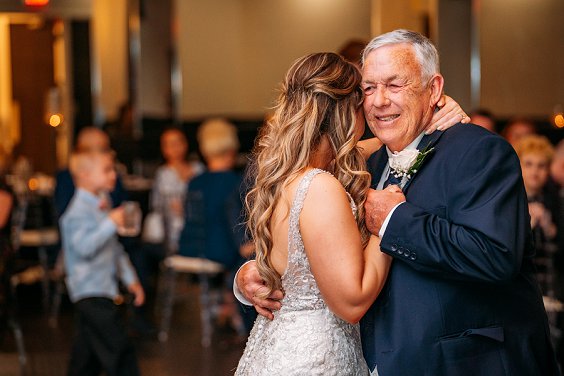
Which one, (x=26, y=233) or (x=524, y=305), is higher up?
(x=524, y=305)

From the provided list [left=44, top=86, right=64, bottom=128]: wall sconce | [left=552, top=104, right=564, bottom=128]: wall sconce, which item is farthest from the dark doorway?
[left=552, top=104, right=564, bottom=128]: wall sconce

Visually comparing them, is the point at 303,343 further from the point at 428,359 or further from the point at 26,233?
the point at 26,233

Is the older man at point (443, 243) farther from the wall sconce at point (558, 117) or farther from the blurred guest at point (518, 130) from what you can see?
the wall sconce at point (558, 117)

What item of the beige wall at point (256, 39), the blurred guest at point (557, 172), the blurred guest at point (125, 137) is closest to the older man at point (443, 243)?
the blurred guest at point (557, 172)

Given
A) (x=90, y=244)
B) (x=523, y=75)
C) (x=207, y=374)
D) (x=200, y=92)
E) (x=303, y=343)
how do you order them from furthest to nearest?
1. (x=200, y=92)
2. (x=523, y=75)
3. (x=207, y=374)
4. (x=90, y=244)
5. (x=303, y=343)

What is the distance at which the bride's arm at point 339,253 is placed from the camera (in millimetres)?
2488

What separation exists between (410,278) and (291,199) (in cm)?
38

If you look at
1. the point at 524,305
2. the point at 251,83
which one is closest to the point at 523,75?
the point at 251,83

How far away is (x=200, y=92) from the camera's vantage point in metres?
11.5

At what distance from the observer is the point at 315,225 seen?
8.29 feet

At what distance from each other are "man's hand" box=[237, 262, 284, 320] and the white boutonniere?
0.51 metres

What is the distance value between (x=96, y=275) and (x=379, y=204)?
2668 millimetres

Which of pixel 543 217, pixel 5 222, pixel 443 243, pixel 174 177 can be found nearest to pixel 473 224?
pixel 443 243

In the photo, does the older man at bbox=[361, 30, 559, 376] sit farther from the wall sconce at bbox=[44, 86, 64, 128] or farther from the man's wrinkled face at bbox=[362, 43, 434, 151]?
the wall sconce at bbox=[44, 86, 64, 128]
